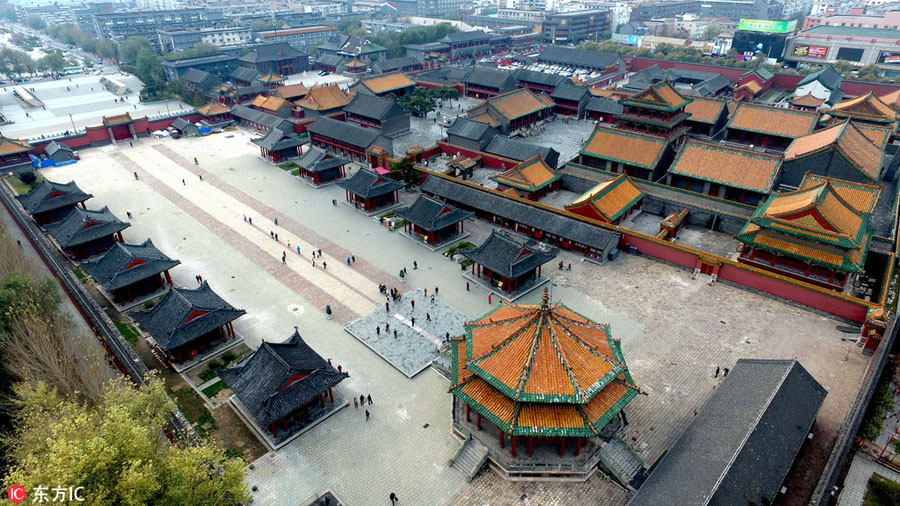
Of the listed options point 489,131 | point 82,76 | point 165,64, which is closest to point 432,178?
point 489,131

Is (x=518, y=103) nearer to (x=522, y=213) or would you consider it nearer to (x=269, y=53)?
(x=522, y=213)

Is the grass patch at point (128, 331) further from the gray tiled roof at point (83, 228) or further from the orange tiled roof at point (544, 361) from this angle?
the orange tiled roof at point (544, 361)

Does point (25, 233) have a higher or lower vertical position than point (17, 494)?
lower

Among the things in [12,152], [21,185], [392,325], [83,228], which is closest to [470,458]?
[392,325]

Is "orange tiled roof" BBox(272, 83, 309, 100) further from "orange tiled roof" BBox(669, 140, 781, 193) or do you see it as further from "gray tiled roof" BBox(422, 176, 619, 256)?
"orange tiled roof" BBox(669, 140, 781, 193)

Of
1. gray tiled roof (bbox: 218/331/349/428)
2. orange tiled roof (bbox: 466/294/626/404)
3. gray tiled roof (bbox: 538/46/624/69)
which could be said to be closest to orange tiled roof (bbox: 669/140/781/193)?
orange tiled roof (bbox: 466/294/626/404)

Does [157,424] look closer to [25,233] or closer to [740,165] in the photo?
[25,233]

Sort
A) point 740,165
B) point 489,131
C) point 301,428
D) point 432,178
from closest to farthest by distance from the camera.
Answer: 1. point 301,428
2. point 740,165
3. point 432,178
4. point 489,131

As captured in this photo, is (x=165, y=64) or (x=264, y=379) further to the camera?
(x=165, y=64)
